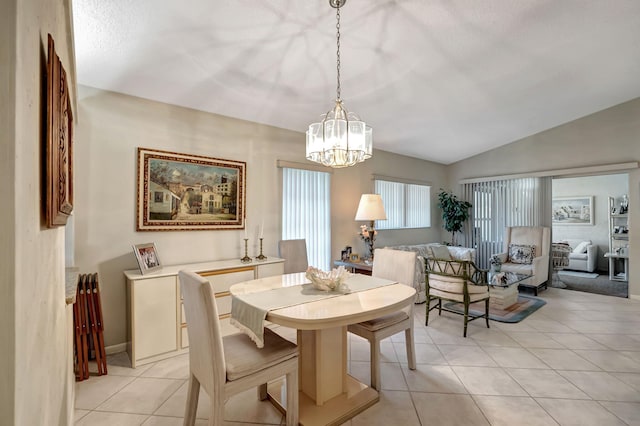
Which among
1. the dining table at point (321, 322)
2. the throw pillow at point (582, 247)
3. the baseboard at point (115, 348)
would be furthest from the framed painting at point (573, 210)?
the baseboard at point (115, 348)

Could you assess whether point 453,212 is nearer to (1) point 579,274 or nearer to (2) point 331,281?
(1) point 579,274

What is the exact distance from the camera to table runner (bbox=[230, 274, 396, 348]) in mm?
1689

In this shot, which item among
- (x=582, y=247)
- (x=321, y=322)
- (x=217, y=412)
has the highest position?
(x=321, y=322)

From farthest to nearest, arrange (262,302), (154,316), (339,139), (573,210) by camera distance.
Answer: (573,210) < (154,316) < (339,139) < (262,302)

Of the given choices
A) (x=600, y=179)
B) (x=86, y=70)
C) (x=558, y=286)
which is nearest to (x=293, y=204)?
(x=86, y=70)

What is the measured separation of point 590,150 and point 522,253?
1.96 m

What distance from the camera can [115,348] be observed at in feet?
9.21

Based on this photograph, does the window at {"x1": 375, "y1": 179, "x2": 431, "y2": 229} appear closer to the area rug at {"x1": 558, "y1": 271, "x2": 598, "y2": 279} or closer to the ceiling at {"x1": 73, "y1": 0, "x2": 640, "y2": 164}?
the ceiling at {"x1": 73, "y1": 0, "x2": 640, "y2": 164}

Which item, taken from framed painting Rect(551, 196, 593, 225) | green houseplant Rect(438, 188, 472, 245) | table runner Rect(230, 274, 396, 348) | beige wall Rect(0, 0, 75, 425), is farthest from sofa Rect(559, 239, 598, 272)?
beige wall Rect(0, 0, 75, 425)

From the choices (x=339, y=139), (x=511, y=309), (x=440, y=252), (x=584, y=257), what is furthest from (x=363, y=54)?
(x=584, y=257)

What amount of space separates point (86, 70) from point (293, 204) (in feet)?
8.22

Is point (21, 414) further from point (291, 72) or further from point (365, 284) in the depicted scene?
point (291, 72)

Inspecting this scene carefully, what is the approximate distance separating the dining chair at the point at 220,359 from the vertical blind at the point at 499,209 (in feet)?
18.4

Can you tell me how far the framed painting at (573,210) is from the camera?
22.4ft
